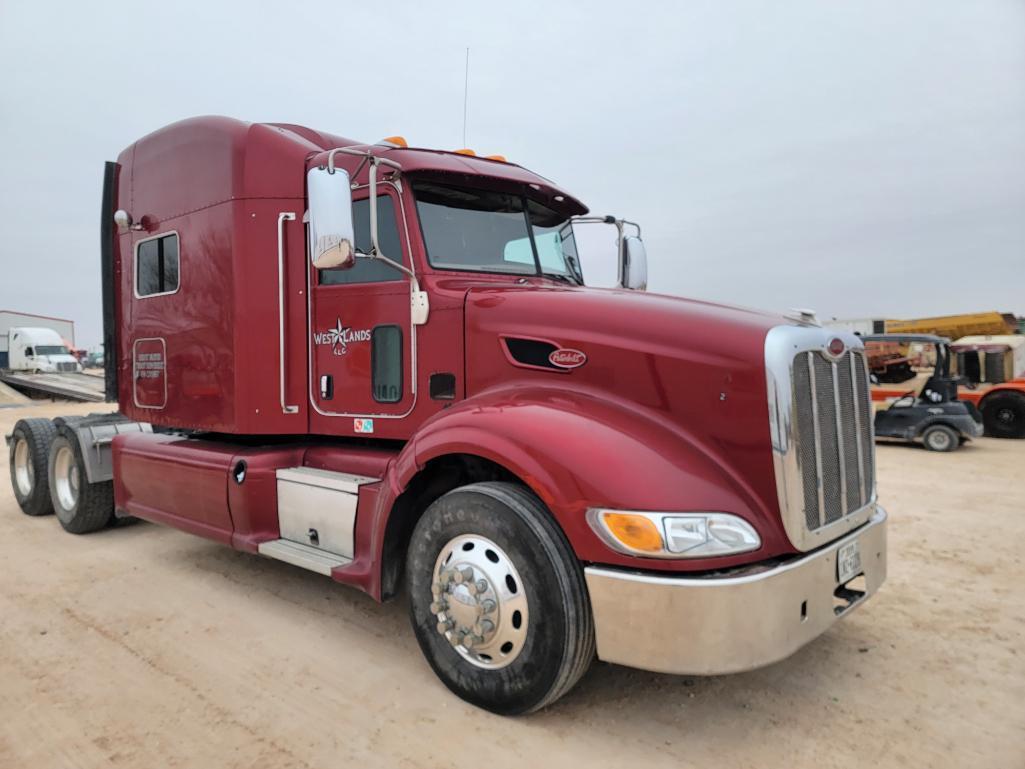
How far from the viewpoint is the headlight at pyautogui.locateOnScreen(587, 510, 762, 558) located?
99.6 inches

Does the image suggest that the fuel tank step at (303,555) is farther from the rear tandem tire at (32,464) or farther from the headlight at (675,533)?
the rear tandem tire at (32,464)

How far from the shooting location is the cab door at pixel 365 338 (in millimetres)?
3908

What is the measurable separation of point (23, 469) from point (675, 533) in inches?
293

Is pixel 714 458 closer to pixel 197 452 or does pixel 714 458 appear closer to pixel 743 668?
pixel 743 668

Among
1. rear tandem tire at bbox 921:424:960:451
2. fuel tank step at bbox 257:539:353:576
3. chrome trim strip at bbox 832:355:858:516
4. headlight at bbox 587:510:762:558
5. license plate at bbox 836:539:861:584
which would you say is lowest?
rear tandem tire at bbox 921:424:960:451

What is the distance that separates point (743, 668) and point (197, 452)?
12.6 feet

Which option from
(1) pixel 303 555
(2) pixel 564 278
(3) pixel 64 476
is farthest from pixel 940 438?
(3) pixel 64 476

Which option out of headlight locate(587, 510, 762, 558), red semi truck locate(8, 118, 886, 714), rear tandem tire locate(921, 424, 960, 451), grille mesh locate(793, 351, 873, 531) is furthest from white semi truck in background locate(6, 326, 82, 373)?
grille mesh locate(793, 351, 873, 531)

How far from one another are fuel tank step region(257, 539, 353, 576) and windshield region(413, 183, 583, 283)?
1756mm

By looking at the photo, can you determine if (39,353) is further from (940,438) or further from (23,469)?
(940,438)

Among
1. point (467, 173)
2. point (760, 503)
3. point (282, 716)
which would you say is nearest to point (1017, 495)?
point (760, 503)

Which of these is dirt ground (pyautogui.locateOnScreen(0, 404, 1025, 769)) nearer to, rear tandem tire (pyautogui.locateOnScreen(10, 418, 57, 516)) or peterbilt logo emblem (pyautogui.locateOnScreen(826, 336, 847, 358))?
peterbilt logo emblem (pyautogui.locateOnScreen(826, 336, 847, 358))

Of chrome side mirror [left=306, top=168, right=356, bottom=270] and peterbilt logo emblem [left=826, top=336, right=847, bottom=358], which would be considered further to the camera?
chrome side mirror [left=306, top=168, right=356, bottom=270]

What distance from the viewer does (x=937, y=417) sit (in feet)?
39.0
